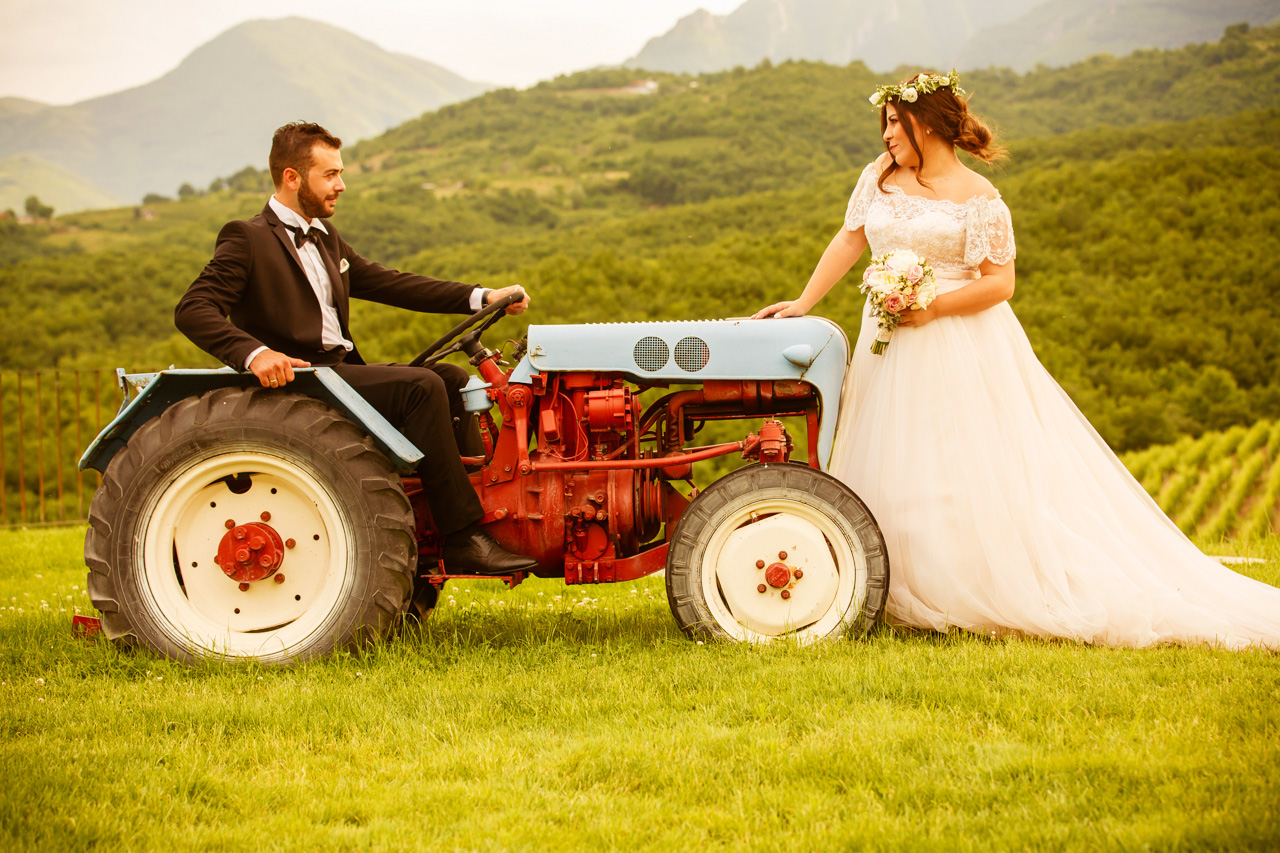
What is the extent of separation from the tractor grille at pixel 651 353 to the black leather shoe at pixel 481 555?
91 centimetres

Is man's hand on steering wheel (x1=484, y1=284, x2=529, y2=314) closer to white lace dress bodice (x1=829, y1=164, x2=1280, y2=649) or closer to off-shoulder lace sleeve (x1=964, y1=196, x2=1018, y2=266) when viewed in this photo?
white lace dress bodice (x1=829, y1=164, x2=1280, y2=649)

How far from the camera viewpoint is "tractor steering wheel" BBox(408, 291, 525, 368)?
393cm

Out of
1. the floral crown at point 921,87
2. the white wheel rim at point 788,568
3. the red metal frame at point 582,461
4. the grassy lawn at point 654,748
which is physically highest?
the floral crown at point 921,87

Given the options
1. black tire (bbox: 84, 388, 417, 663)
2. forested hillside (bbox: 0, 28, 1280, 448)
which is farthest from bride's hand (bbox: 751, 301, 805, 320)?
forested hillside (bbox: 0, 28, 1280, 448)

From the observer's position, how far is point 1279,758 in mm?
2564

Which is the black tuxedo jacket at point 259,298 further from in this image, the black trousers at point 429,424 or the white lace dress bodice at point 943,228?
the white lace dress bodice at point 943,228

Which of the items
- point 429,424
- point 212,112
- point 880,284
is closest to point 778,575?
point 880,284

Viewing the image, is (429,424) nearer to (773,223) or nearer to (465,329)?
(465,329)

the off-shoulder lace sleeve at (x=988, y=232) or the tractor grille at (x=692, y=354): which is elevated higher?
the off-shoulder lace sleeve at (x=988, y=232)

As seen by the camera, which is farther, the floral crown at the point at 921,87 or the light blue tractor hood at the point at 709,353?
the floral crown at the point at 921,87

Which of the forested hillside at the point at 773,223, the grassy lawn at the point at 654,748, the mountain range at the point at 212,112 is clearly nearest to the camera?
the grassy lawn at the point at 654,748

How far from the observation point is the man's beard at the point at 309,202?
4059 millimetres

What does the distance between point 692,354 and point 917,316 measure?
1070mm

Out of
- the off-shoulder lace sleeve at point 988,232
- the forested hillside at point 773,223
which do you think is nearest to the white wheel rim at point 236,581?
the off-shoulder lace sleeve at point 988,232
